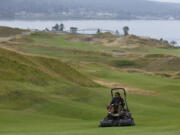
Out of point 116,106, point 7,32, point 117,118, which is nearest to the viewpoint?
point 117,118

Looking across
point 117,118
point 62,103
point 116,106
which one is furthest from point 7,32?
point 117,118

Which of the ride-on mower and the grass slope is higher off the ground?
the ride-on mower

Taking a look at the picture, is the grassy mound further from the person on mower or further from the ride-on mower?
the ride-on mower

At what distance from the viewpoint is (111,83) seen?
159ft

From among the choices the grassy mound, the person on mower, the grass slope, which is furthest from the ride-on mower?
the grassy mound

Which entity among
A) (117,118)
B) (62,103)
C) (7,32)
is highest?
(117,118)

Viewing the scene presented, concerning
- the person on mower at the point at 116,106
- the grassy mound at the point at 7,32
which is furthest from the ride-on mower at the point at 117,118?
the grassy mound at the point at 7,32

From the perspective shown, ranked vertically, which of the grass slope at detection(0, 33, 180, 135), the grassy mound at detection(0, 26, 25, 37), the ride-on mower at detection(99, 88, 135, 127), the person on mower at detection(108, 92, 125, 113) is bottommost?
the grassy mound at detection(0, 26, 25, 37)

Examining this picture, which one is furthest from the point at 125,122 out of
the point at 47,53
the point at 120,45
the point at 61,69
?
the point at 120,45

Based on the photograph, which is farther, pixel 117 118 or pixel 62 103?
pixel 62 103

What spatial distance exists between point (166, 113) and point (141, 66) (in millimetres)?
56282

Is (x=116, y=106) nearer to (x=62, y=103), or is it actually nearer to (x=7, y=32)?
(x=62, y=103)

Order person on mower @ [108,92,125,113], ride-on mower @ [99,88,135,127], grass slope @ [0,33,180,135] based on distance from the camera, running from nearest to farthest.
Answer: grass slope @ [0,33,180,135] < ride-on mower @ [99,88,135,127] < person on mower @ [108,92,125,113]

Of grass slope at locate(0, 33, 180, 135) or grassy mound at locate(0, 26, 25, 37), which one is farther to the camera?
grassy mound at locate(0, 26, 25, 37)
